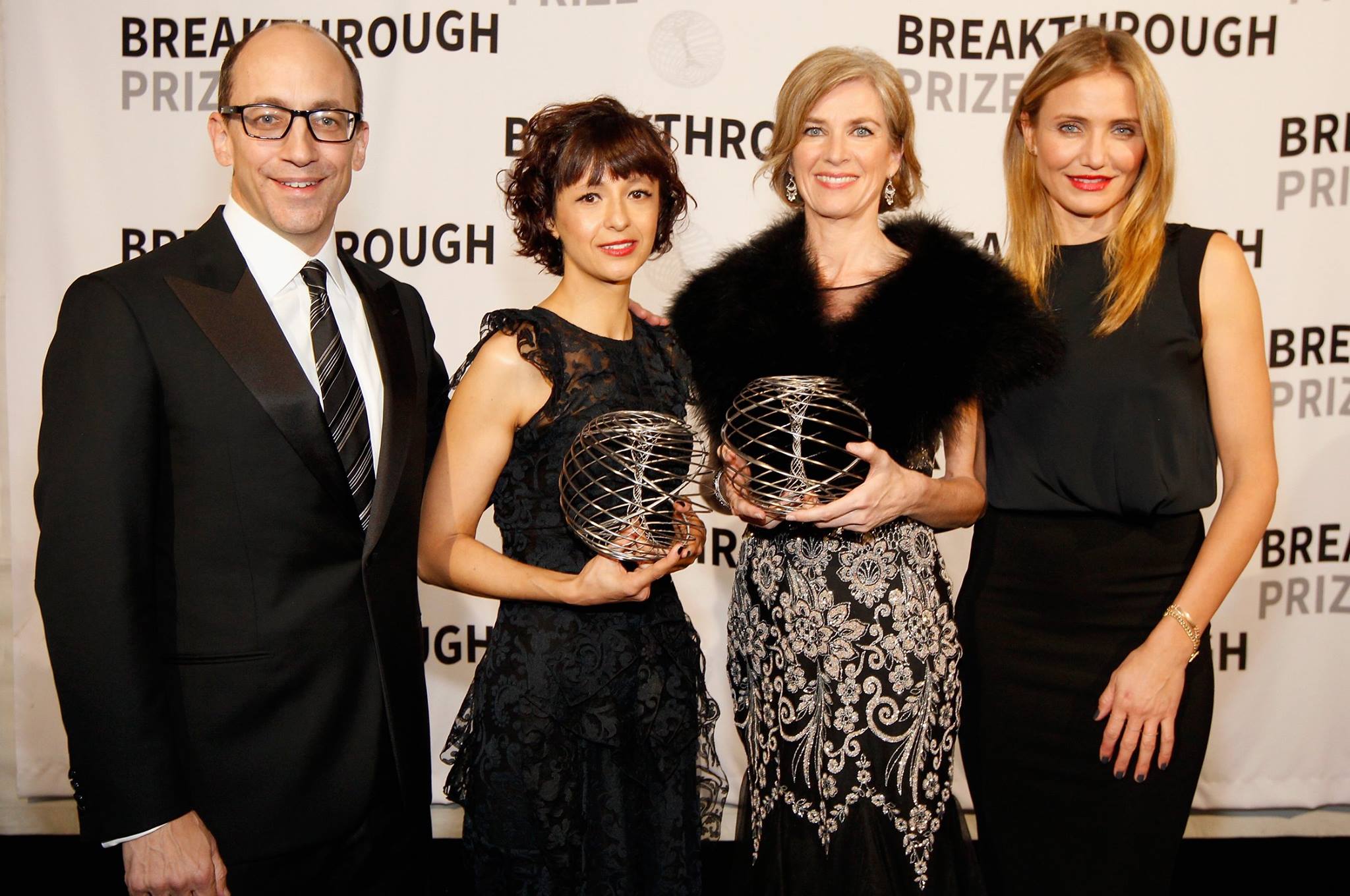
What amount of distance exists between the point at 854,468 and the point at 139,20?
294 cm

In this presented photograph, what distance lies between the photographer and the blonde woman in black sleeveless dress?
2051 millimetres

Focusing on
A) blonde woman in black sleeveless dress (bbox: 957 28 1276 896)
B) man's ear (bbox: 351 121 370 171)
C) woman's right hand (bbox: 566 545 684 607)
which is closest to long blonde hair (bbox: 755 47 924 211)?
blonde woman in black sleeveless dress (bbox: 957 28 1276 896)

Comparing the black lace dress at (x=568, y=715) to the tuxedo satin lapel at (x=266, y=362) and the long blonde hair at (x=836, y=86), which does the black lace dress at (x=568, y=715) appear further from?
the long blonde hair at (x=836, y=86)

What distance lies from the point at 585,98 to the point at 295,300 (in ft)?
6.41

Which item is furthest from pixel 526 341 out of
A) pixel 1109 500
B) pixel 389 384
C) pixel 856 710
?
pixel 1109 500

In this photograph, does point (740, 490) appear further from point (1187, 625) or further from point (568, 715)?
point (1187, 625)

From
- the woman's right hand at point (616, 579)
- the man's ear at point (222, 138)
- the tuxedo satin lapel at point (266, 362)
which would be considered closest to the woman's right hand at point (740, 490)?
the woman's right hand at point (616, 579)

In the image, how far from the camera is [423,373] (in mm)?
1936

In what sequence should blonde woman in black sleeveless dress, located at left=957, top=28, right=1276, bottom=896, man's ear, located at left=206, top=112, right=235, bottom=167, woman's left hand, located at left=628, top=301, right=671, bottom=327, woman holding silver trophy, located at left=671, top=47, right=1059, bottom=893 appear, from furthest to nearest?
woman's left hand, located at left=628, top=301, right=671, bottom=327 → blonde woman in black sleeveless dress, located at left=957, top=28, right=1276, bottom=896 → woman holding silver trophy, located at left=671, top=47, right=1059, bottom=893 → man's ear, located at left=206, top=112, right=235, bottom=167

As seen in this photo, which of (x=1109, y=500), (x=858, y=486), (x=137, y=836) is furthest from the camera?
(x=1109, y=500)

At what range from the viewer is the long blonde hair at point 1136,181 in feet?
6.77

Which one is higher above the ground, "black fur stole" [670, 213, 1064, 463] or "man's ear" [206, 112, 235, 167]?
"man's ear" [206, 112, 235, 167]

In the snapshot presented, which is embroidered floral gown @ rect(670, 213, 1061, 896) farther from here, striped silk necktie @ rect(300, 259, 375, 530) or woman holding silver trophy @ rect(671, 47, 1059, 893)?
striped silk necktie @ rect(300, 259, 375, 530)

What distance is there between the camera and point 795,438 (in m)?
1.70
